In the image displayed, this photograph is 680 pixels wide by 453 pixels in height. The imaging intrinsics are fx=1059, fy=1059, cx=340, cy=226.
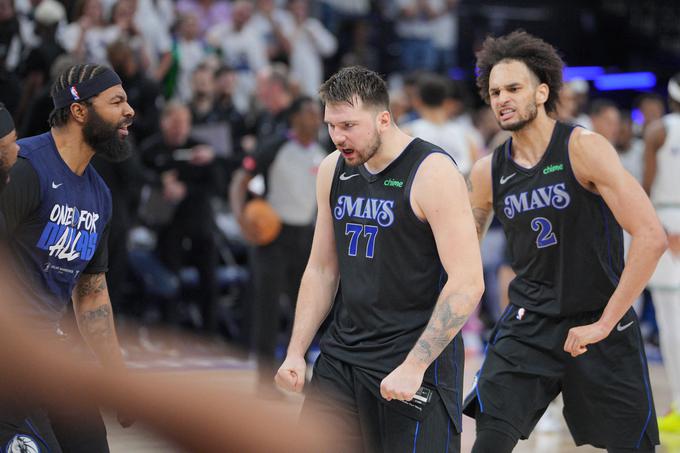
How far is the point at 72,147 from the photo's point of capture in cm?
431

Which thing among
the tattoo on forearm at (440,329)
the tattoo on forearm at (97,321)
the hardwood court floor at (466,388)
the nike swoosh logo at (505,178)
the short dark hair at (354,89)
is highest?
the short dark hair at (354,89)

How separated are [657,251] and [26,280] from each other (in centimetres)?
255

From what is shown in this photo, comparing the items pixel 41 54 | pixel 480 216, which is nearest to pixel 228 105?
pixel 41 54

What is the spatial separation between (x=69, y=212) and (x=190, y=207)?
602 cm

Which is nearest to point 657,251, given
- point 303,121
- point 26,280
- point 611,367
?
point 611,367

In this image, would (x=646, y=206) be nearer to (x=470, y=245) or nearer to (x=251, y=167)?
(x=470, y=245)

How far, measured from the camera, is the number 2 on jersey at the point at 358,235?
4.04 metres

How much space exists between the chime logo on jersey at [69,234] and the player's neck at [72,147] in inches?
8.0

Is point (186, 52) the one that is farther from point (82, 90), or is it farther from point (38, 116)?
point (82, 90)

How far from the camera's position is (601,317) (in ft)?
14.5

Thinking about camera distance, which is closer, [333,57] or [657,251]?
[657,251]

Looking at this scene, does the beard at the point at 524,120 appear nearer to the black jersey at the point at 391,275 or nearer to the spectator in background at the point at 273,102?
the black jersey at the point at 391,275

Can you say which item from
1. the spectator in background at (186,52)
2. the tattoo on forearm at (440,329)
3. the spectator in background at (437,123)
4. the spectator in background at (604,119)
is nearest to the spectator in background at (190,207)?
the spectator in background at (186,52)

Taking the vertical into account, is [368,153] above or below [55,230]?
above
